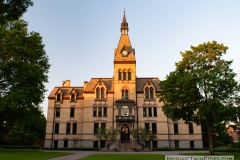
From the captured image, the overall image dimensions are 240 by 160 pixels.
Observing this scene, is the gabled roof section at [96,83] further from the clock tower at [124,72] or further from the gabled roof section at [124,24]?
the gabled roof section at [124,24]

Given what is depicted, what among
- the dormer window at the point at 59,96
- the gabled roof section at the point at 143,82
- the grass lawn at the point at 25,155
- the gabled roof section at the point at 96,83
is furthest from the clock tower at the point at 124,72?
the grass lawn at the point at 25,155

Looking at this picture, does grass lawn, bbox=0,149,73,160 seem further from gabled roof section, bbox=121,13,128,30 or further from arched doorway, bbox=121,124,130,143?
gabled roof section, bbox=121,13,128,30

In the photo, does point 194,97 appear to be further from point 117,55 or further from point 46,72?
point 117,55

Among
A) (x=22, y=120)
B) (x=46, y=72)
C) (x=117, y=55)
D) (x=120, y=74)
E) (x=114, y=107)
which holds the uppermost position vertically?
(x=117, y=55)

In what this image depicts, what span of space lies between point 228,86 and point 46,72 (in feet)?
79.0

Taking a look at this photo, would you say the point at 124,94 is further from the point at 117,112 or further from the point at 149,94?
the point at 149,94

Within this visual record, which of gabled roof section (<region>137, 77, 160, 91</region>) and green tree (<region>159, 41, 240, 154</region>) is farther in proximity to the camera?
gabled roof section (<region>137, 77, 160, 91</region>)

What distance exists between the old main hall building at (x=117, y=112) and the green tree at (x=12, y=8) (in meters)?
34.0

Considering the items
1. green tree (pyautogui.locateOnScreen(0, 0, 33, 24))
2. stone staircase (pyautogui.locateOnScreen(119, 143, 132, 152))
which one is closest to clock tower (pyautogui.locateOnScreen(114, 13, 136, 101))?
stone staircase (pyautogui.locateOnScreen(119, 143, 132, 152))

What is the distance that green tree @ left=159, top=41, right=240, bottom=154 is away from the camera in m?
25.2

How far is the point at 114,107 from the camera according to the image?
150ft

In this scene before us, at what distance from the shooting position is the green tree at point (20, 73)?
84.5 feet

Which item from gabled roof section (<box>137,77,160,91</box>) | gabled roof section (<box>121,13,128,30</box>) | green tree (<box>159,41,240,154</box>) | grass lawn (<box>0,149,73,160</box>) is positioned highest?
gabled roof section (<box>121,13,128,30</box>)

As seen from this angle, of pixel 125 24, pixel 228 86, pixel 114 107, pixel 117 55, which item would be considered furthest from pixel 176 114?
pixel 125 24
